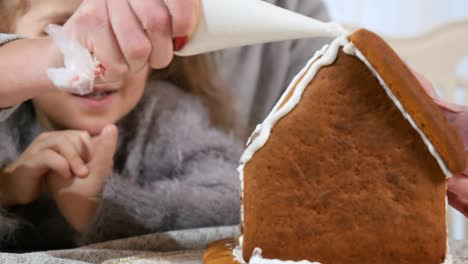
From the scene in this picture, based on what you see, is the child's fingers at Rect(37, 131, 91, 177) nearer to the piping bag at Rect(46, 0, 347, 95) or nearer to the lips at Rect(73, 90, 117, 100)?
the lips at Rect(73, 90, 117, 100)

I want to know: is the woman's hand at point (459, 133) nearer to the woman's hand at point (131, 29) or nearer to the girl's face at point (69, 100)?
the woman's hand at point (131, 29)

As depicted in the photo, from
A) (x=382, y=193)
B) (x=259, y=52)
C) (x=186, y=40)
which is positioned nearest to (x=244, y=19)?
(x=186, y=40)

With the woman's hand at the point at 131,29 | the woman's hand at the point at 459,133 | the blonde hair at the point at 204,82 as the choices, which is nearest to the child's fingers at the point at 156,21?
the woman's hand at the point at 131,29

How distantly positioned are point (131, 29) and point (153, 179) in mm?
401

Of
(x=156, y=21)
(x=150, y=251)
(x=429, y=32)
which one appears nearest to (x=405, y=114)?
(x=156, y=21)

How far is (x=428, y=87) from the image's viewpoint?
558 millimetres

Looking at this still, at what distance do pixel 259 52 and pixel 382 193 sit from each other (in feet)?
2.13

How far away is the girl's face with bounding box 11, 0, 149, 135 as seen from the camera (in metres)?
0.77

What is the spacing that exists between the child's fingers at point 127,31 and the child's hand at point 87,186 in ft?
1.00

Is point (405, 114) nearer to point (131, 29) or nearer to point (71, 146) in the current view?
point (131, 29)

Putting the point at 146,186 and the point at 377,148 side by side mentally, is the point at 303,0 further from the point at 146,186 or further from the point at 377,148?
the point at 377,148

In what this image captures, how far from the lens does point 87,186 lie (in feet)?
2.56

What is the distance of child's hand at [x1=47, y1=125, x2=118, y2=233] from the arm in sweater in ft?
0.06

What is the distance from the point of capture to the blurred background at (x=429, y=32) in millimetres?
1318
